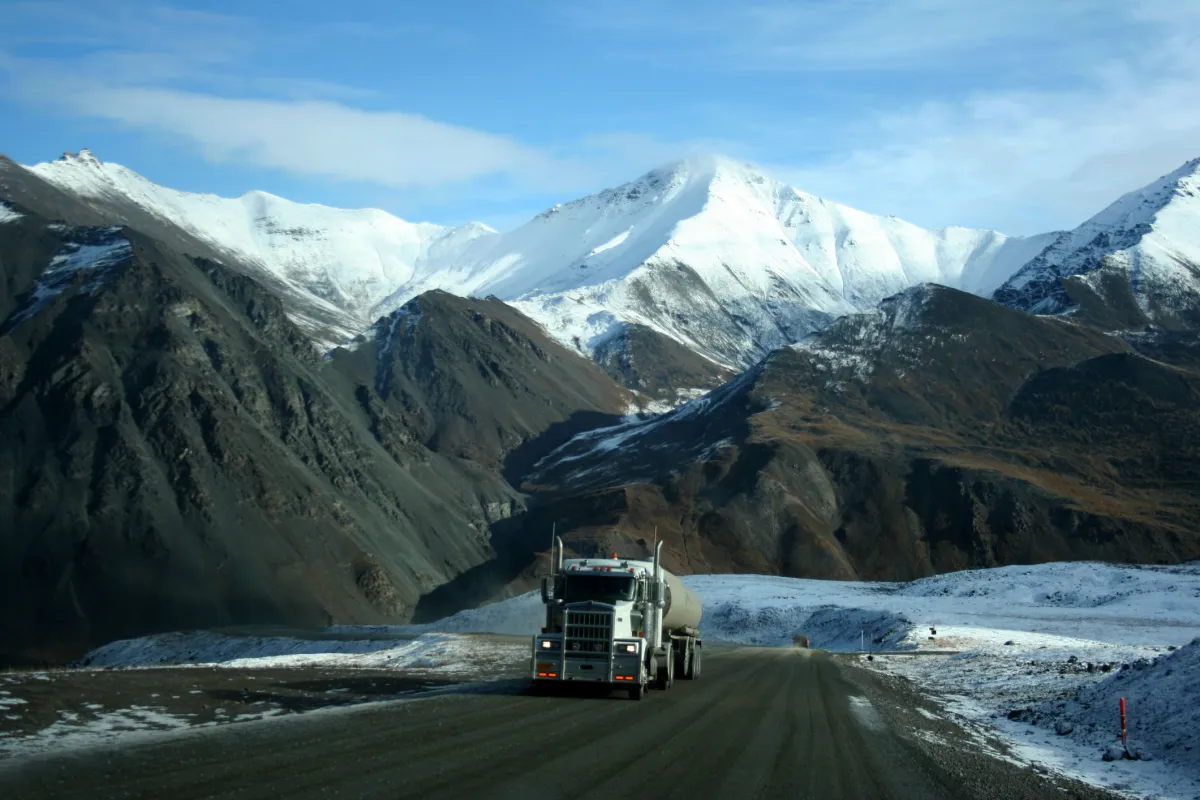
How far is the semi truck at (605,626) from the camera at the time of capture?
87.5 feet

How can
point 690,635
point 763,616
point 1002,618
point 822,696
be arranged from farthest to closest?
point 763,616 < point 1002,618 < point 690,635 < point 822,696

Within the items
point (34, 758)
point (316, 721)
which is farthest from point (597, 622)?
point (34, 758)

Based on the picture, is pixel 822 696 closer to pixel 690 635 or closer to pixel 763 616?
pixel 690 635

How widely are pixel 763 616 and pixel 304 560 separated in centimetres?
4803

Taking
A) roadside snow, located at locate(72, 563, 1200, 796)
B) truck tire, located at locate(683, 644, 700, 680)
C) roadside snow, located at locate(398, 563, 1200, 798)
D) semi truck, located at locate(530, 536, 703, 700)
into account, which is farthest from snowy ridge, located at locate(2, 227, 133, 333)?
semi truck, located at locate(530, 536, 703, 700)

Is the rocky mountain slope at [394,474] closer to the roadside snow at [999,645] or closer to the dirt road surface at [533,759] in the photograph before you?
the roadside snow at [999,645]

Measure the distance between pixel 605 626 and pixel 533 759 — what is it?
886cm

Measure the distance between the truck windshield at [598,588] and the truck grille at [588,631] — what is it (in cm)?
82

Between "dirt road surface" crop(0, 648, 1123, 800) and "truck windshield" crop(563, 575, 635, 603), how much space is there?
103 inches

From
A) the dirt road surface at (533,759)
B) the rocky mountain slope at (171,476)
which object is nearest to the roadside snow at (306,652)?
the dirt road surface at (533,759)

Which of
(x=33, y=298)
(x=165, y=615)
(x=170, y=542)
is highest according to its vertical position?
(x=33, y=298)

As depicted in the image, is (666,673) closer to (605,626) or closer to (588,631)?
(605,626)

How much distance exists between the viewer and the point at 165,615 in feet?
299

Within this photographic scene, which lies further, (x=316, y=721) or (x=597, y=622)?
(x=597, y=622)
